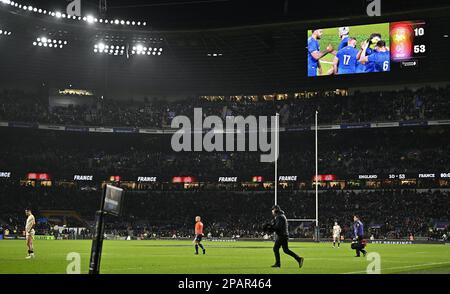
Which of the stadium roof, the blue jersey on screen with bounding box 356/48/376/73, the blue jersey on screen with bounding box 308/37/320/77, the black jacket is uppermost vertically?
the stadium roof

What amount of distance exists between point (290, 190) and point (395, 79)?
53.5ft

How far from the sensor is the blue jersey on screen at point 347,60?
167 ft

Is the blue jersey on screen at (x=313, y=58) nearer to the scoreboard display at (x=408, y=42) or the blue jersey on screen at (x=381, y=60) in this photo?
the blue jersey on screen at (x=381, y=60)

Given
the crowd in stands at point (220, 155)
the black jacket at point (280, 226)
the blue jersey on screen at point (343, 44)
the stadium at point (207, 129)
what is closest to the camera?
the black jacket at point (280, 226)

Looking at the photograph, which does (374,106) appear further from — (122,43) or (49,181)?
(49,181)

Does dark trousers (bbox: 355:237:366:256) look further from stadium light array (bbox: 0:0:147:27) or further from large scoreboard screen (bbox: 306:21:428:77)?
stadium light array (bbox: 0:0:147:27)

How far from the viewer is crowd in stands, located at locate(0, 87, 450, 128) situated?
6575cm

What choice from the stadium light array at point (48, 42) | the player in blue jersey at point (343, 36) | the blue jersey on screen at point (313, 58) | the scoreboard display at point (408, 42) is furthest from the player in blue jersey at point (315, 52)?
the stadium light array at point (48, 42)

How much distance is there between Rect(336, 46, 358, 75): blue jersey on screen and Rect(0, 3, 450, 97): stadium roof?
7.38 ft

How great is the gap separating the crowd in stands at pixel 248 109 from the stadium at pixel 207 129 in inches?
8.3

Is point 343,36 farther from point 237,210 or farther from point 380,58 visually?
point 237,210

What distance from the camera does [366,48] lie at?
50656 mm

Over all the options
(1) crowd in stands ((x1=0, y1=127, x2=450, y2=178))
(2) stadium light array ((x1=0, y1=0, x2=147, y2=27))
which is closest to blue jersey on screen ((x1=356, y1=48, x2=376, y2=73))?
(1) crowd in stands ((x1=0, y1=127, x2=450, y2=178))
